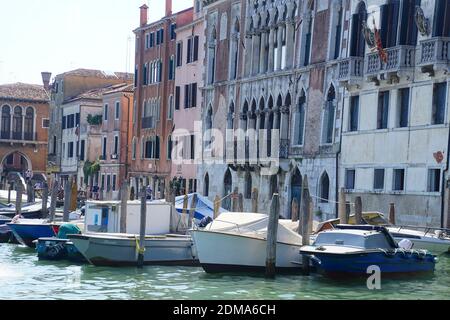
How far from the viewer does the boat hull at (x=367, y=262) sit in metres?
18.9

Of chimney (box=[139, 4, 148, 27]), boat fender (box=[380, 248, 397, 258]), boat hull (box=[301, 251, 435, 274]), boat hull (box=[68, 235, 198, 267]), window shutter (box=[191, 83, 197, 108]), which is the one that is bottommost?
boat hull (box=[68, 235, 198, 267])

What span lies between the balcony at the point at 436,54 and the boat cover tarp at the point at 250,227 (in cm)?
664

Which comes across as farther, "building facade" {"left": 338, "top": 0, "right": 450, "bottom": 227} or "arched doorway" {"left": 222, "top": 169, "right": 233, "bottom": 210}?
"arched doorway" {"left": 222, "top": 169, "right": 233, "bottom": 210}

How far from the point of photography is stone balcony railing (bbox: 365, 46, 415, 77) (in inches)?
1057

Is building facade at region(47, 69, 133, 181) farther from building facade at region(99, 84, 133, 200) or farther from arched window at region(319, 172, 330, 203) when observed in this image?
arched window at region(319, 172, 330, 203)

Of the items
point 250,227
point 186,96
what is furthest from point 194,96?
point 250,227

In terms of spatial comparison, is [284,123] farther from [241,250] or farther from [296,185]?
[241,250]

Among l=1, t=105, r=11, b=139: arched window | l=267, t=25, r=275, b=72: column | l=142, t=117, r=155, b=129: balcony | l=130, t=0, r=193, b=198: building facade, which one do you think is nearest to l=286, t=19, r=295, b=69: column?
l=267, t=25, r=275, b=72: column

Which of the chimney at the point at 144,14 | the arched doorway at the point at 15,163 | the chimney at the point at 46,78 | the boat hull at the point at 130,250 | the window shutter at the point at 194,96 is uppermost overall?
the chimney at the point at 144,14

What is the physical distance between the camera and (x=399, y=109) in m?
27.7

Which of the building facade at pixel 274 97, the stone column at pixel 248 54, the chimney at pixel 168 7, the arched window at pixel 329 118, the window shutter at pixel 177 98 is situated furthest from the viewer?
the chimney at pixel 168 7

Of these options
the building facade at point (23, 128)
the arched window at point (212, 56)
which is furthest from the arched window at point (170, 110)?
the building facade at point (23, 128)

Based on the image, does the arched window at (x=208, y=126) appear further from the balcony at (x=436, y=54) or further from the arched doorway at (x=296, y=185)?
the balcony at (x=436, y=54)
